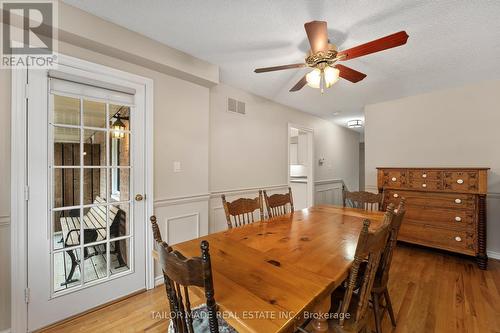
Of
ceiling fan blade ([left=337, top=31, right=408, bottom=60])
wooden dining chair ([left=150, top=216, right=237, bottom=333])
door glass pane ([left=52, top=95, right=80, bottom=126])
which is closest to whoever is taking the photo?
wooden dining chair ([left=150, top=216, right=237, bottom=333])

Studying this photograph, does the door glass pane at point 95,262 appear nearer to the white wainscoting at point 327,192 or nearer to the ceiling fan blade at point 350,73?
the ceiling fan blade at point 350,73

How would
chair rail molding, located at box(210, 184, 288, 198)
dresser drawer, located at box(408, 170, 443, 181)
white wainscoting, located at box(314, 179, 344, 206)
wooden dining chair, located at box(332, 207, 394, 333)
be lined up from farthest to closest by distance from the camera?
white wainscoting, located at box(314, 179, 344, 206) < chair rail molding, located at box(210, 184, 288, 198) < dresser drawer, located at box(408, 170, 443, 181) < wooden dining chair, located at box(332, 207, 394, 333)

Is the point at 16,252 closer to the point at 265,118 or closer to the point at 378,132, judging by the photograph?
the point at 265,118

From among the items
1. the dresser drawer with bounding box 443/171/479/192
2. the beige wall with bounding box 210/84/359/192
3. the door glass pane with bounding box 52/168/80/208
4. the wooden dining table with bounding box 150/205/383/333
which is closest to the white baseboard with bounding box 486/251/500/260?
the dresser drawer with bounding box 443/171/479/192

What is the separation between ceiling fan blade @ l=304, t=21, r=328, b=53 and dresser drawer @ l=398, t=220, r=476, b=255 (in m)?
2.83

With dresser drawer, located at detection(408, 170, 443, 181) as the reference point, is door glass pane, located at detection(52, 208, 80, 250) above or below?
below

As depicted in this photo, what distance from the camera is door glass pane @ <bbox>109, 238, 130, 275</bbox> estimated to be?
2068mm

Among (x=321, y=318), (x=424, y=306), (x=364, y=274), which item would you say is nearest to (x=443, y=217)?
(x=424, y=306)

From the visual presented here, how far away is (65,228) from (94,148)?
2.33ft

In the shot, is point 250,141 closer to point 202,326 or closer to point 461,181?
point 202,326

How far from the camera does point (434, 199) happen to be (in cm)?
292

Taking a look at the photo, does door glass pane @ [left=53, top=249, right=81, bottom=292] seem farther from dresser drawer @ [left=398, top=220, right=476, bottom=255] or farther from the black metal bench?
dresser drawer @ [left=398, top=220, right=476, bottom=255]

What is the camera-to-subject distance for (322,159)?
5.13m

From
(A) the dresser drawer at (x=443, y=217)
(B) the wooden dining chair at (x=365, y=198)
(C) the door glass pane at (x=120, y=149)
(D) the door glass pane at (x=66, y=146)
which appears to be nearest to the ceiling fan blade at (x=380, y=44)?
(B) the wooden dining chair at (x=365, y=198)
